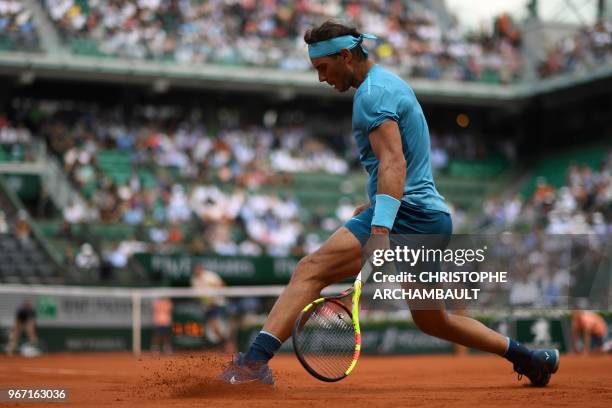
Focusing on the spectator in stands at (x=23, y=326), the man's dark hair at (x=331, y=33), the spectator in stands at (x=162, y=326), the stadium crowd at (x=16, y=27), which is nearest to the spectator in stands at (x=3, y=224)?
the spectator in stands at (x=23, y=326)

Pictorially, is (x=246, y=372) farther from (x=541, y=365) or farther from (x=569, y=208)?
(x=569, y=208)

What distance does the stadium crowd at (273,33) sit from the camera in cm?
2688

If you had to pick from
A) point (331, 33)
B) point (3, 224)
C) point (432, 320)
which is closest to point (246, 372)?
point (432, 320)

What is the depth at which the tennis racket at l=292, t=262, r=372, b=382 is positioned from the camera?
6.49 meters

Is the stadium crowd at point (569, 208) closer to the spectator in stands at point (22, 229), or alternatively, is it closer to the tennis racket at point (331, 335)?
the spectator in stands at point (22, 229)

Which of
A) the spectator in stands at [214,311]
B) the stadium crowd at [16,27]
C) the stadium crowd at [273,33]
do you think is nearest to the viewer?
the spectator in stands at [214,311]

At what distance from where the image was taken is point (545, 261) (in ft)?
63.1

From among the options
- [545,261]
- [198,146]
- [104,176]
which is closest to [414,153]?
[545,261]

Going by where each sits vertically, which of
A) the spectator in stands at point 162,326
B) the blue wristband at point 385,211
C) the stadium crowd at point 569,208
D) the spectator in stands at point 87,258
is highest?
the blue wristband at point 385,211

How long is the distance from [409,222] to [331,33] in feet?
4.08

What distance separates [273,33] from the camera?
29.2 metres

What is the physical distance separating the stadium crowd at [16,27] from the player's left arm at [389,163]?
68.2 feet

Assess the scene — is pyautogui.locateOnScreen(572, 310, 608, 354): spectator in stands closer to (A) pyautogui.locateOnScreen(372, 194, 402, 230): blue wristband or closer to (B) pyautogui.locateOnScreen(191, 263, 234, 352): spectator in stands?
(B) pyautogui.locateOnScreen(191, 263, 234, 352): spectator in stands

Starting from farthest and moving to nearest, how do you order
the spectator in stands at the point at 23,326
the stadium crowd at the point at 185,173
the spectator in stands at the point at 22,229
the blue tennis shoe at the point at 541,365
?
the stadium crowd at the point at 185,173 < the spectator in stands at the point at 22,229 < the spectator in stands at the point at 23,326 < the blue tennis shoe at the point at 541,365
